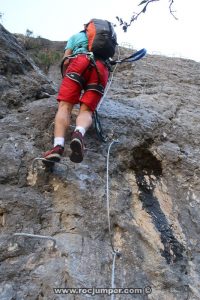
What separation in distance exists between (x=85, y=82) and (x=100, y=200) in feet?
4.55

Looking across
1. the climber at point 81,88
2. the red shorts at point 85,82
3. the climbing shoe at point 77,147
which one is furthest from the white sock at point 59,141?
the red shorts at point 85,82

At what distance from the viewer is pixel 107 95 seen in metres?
6.25

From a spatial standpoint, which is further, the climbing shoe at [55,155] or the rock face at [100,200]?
the climbing shoe at [55,155]

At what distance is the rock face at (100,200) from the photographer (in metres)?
3.39

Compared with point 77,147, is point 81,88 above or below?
above

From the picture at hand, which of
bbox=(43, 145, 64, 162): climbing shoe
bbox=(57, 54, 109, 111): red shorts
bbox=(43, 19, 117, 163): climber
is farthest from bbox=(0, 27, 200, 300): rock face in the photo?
bbox=(57, 54, 109, 111): red shorts

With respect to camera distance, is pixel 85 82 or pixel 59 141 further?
pixel 85 82

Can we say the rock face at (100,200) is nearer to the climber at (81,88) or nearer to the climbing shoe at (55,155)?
the climbing shoe at (55,155)

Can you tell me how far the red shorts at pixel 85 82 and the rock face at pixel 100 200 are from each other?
513mm

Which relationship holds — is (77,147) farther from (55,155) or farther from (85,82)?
(85,82)

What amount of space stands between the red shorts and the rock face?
0.51 metres

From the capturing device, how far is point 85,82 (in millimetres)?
4574

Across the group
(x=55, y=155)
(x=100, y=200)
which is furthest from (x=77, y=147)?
(x=100, y=200)

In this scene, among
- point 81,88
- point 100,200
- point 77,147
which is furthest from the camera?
point 81,88
